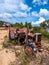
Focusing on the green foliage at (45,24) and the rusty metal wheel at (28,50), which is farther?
the green foliage at (45,24)

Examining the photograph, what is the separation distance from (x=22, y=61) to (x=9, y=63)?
0.54 meters

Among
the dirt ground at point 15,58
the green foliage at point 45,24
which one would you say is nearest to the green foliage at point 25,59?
the dirt ground at point 15,58

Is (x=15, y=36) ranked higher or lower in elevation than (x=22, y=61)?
higher

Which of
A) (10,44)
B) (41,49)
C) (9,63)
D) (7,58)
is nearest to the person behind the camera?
(9,63)

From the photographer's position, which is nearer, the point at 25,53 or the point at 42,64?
the point at 42,64

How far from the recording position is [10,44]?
29.2 feet

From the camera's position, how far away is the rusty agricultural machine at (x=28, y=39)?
7871 millimetres

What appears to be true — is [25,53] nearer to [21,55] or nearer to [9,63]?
[21,55]

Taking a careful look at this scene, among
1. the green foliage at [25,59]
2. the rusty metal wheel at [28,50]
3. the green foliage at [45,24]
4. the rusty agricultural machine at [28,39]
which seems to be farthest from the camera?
the green foliage at [45,24]

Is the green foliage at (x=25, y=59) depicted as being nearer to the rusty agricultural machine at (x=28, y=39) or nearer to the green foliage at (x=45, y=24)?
the rusty agricultural machine at (x=28, y=39)

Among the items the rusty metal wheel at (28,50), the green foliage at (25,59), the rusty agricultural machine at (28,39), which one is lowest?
the green foliage at (25,59)

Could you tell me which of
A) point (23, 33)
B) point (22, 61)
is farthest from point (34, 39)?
point (22, 61)

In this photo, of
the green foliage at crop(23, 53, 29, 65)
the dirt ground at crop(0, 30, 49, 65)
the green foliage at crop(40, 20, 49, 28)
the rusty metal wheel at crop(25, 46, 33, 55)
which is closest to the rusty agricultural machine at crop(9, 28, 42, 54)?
the rusty metal wheel at crop(25, 46, 33, 55)

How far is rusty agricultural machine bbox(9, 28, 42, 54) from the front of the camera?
787 cm
